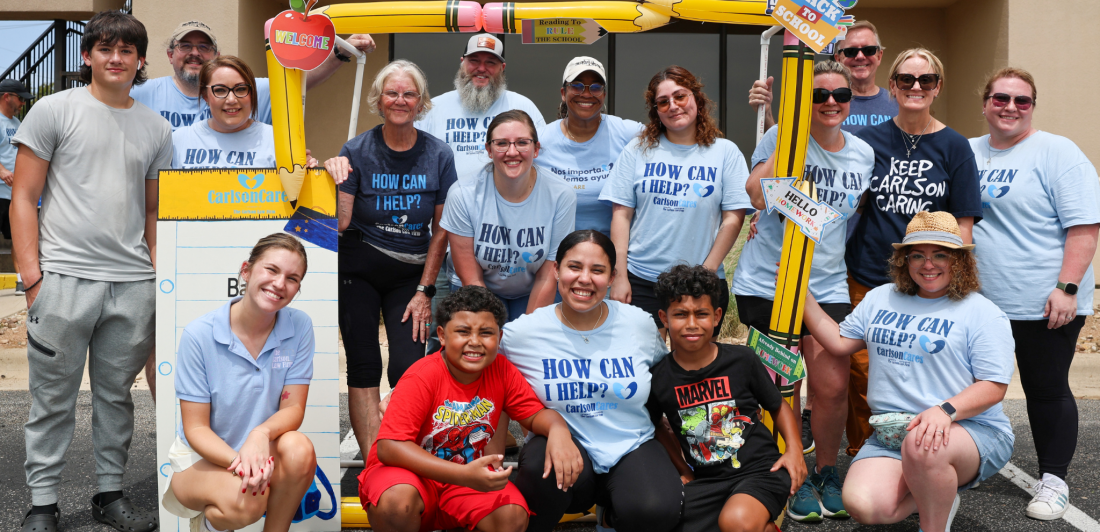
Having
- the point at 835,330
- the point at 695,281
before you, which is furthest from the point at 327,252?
the point at 835,330

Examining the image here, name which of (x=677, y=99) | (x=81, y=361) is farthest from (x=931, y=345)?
(x=81, y=361)

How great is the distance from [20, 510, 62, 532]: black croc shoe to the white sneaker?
414 centimetres

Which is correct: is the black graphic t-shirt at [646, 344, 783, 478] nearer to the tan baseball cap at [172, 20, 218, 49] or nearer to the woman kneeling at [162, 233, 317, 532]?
the woman kneeling at [162, 233, 317, 532]

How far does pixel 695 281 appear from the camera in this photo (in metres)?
3.06

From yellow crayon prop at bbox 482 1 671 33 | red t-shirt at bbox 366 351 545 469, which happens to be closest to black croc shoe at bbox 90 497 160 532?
red t-shirt at bbox 366 351 545 469

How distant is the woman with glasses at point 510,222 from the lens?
3633 mm

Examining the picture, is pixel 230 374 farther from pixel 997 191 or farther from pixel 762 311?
pixel 997 191

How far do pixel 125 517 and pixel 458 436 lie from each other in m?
1.53

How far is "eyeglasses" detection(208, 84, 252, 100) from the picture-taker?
3.55 metres

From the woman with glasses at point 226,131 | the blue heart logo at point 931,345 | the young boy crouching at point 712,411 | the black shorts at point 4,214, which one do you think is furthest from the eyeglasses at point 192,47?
the black shorts at point 4,214

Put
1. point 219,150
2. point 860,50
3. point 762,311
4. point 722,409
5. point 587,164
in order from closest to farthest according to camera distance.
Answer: point 722,409 → point 219,150 → point 762,311 → point 587,164 → point 860,50

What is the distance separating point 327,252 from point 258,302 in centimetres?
46

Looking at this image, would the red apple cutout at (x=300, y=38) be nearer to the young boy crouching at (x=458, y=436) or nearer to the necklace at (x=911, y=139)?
the young boy crouching at (x=458, y=436)

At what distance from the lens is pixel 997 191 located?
Answer: 12.1 ft
